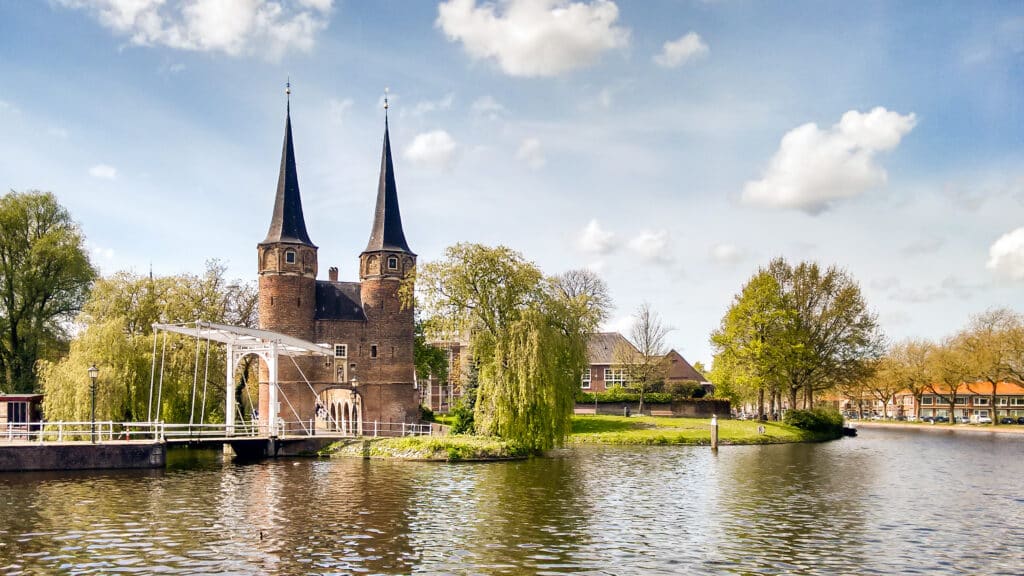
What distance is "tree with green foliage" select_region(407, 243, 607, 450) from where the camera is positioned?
111ft

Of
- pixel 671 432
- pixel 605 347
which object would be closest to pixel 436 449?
pixel 671 432

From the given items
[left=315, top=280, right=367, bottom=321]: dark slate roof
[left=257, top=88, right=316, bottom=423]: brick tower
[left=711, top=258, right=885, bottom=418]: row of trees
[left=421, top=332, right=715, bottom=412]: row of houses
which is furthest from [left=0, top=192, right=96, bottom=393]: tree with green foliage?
[left=711, top=258, right=885, bottom=418]: row of trees

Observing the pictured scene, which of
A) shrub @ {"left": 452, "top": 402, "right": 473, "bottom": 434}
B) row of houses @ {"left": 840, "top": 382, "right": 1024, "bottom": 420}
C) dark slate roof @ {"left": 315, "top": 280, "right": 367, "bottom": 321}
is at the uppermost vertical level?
dark slate roof @ {"left": 315, "top": 280, "right": 367, "bottom": 321}

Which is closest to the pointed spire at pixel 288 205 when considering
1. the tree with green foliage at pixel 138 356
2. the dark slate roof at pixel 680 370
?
the tree with green foliage at pixel 138 356

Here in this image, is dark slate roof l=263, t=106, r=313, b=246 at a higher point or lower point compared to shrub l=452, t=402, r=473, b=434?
higher

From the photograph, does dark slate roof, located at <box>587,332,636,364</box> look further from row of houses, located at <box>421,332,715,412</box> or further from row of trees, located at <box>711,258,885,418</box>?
row of trees, located at <box>711,258,885,418</box>

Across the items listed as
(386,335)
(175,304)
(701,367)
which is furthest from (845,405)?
(175,304)

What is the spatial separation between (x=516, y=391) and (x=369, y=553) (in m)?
18.4

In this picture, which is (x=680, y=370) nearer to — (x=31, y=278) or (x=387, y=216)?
(x=387, y=216)

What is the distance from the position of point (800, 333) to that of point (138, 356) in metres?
37.6

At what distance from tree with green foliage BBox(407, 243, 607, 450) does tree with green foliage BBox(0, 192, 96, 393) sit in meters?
22.3

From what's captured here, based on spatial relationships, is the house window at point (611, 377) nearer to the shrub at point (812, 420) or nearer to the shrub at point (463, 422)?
the shrub at point (812, 420)

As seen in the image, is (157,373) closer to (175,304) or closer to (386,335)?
(175,304)

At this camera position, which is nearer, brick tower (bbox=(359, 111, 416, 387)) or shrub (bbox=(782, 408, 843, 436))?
brick tower (bbox=(359, 111, 416, 387))
